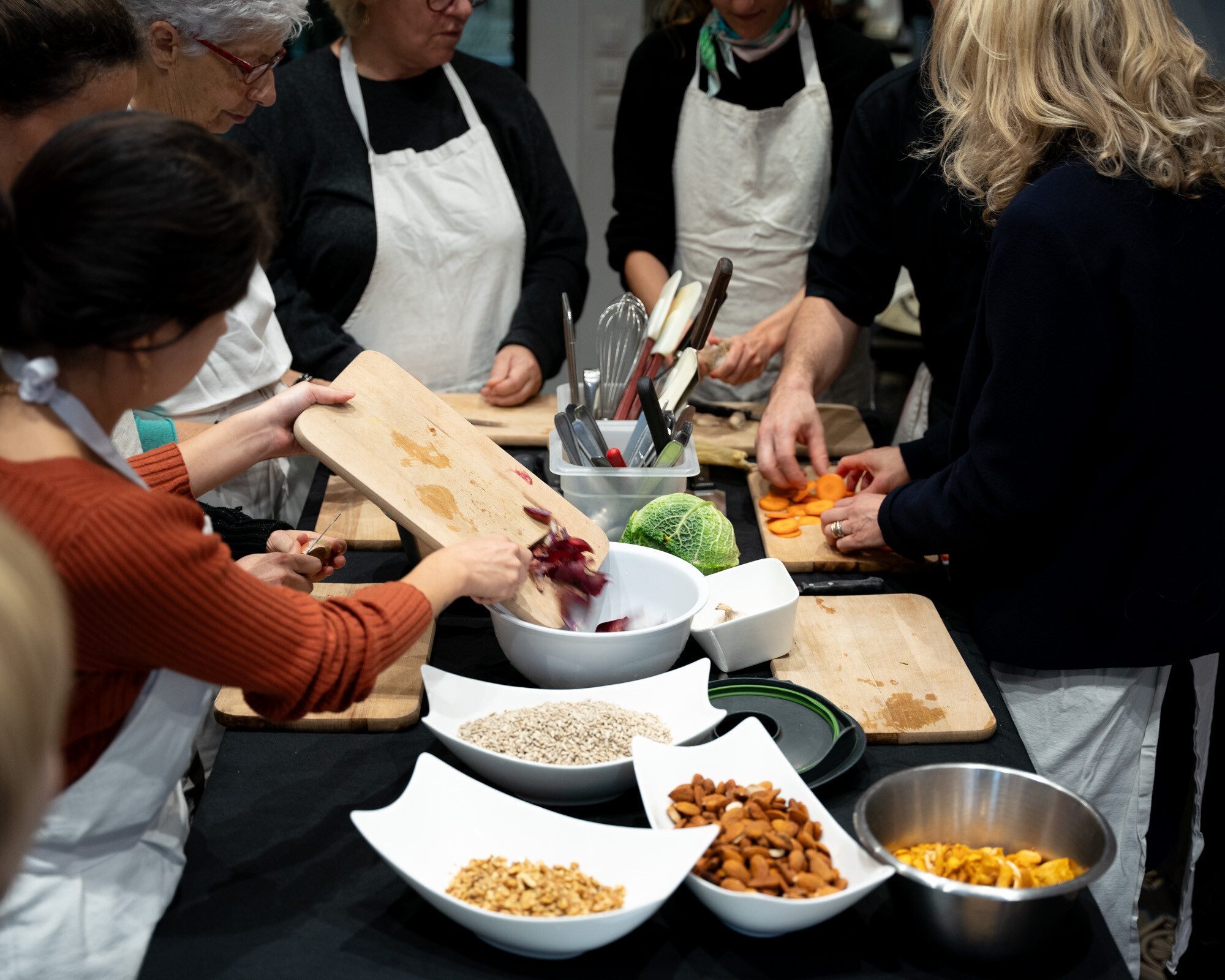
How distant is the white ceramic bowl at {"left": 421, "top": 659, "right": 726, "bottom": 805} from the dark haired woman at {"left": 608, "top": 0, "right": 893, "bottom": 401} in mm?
1487

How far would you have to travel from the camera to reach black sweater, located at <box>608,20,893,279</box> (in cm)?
264

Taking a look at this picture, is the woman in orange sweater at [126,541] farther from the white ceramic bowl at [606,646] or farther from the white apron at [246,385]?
the white apron at [246,385]

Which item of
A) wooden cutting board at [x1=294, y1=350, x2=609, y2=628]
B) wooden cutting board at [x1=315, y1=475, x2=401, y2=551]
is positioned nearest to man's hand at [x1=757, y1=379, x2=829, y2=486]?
wooden cutting board at [x1=294, y1=350, x2=609, y2=628]

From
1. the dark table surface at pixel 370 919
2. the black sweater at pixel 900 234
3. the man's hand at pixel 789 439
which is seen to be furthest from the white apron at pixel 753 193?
the dark table surface at pixel 370 919

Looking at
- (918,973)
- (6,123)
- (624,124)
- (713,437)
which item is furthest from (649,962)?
(624,124)

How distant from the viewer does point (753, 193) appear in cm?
278

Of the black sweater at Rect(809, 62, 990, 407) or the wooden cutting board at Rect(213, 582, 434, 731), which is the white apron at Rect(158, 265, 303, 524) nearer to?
the wooden cutting board at Rect(213, 582, 434, 731)

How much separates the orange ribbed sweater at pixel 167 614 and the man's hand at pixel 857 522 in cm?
83

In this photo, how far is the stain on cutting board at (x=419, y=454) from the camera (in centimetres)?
134

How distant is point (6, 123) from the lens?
1249mm

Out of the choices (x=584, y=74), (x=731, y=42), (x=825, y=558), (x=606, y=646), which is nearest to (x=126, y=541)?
(x=606, y=646)

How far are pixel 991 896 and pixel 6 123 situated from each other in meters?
1.32

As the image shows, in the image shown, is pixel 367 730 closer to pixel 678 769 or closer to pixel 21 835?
pixel 678 769

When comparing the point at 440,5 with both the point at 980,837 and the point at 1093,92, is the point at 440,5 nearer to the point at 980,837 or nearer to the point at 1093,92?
the point at 1093,92
